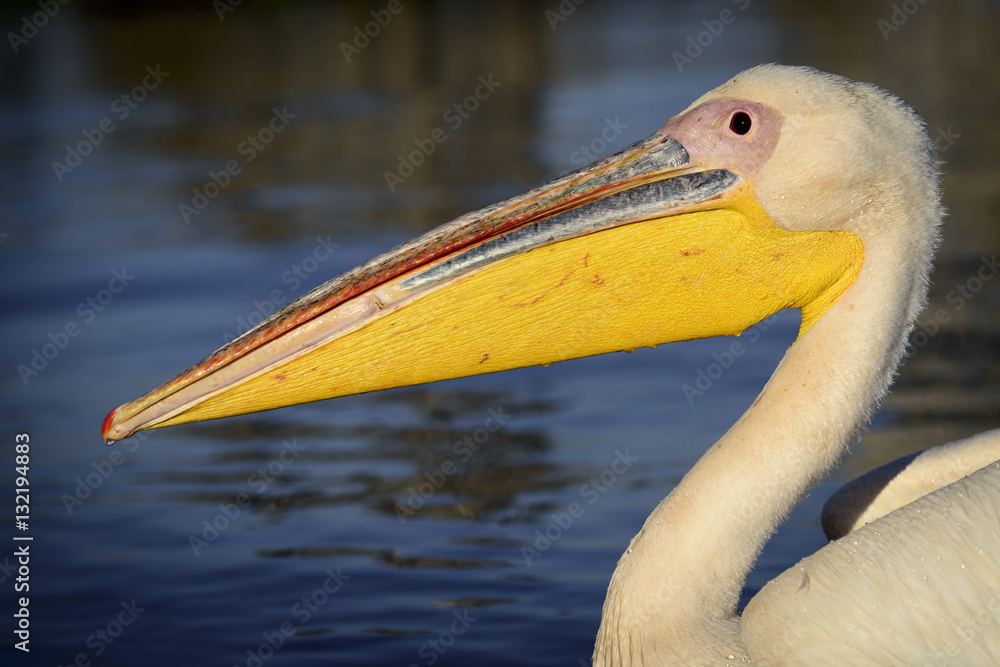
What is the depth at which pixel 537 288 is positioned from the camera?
3133 millimetres

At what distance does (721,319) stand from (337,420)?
11.2 feet

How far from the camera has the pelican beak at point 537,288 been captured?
10.1 feet

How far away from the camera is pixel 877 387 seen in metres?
3.00

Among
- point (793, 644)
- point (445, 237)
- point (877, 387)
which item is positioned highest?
point (445, 237)

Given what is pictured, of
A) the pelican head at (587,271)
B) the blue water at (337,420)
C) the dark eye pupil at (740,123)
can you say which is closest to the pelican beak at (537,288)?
the pelican head at (587,271)

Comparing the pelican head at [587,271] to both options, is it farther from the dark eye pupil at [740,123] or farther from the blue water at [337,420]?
the blue water at [337,420]

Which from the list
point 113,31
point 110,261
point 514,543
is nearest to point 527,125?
point 110,261

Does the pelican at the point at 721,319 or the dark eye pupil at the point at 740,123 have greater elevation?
the dark eye pupil at the point at 740,123

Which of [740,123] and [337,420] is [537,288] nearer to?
[740,123]

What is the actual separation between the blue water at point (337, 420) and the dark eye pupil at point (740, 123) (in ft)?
6.14

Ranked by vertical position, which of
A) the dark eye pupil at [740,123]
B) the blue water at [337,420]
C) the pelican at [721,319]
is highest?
the dark eye pupil at [740,123]

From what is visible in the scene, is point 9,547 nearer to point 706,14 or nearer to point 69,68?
point 69,68

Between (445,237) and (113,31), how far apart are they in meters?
25.7

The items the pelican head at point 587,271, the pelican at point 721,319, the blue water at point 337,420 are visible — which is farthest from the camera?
the blue water at point 337,420
